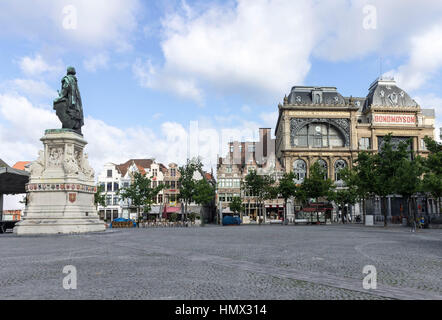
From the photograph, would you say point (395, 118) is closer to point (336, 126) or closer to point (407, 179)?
point (336, 126)

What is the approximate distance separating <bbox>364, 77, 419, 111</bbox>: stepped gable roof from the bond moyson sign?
6.67 feet

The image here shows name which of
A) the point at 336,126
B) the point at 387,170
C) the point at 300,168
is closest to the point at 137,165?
the point at 300,168

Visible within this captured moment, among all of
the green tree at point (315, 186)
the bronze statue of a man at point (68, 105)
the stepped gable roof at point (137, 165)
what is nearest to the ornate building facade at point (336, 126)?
the green tree at point (315, 186)

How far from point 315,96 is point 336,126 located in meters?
6.90

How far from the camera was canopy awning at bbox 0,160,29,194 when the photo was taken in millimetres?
30703

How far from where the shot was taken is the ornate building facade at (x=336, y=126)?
2761 inches

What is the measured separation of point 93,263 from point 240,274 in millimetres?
4455

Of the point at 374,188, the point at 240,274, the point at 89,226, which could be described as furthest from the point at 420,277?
the point at 374,188

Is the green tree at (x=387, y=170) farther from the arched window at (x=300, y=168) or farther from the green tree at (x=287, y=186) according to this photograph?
the arched window at (x=300, y=168)

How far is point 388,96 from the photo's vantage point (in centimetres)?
7338

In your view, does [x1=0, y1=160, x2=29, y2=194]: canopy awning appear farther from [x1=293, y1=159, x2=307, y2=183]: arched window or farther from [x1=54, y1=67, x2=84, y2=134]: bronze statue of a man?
[x1=293, y1=159, x2=307, y2=183]: arched window

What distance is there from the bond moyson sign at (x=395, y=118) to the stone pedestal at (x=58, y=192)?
6005cm
